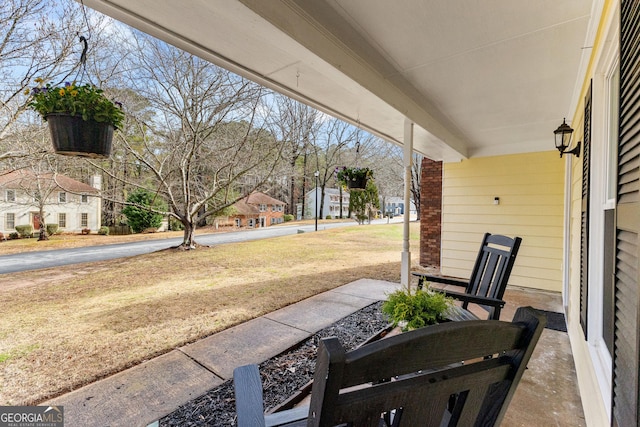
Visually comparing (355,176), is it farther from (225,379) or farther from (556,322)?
(556,322)

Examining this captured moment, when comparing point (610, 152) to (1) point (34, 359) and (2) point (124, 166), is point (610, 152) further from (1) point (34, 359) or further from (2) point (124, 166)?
(2) point (124, 166)

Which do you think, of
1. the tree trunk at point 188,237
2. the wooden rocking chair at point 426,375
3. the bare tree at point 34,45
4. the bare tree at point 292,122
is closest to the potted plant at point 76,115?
the wooden rocking chair at point 426,375

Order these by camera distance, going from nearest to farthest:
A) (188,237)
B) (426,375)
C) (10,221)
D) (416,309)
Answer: (426,375)
(416,309)
(188,237)
(10,221)

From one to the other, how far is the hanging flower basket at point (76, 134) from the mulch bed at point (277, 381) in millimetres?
1759

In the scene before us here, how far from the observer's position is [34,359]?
2.63 m

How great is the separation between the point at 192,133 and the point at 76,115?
642 cm

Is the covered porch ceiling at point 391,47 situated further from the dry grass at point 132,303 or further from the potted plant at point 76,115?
the dry grass at point 132,303

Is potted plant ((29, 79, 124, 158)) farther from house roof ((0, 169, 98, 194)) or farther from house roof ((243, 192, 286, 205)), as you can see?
house roof ((243, 192, 286, 205))

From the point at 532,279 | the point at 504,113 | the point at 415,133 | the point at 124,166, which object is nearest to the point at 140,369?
the point at 415,133

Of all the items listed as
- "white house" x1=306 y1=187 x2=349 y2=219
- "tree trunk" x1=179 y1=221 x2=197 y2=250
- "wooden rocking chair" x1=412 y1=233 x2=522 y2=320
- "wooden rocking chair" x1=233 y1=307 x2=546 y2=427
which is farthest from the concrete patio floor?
"white house" x1=306 y1=187 x2=349 y2=219

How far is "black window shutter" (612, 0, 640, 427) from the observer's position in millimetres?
743

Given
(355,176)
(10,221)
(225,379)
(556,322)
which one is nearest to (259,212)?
(10,221)

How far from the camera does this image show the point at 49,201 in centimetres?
1038

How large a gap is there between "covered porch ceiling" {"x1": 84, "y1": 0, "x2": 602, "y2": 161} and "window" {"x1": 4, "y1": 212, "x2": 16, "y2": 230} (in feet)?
48.9
